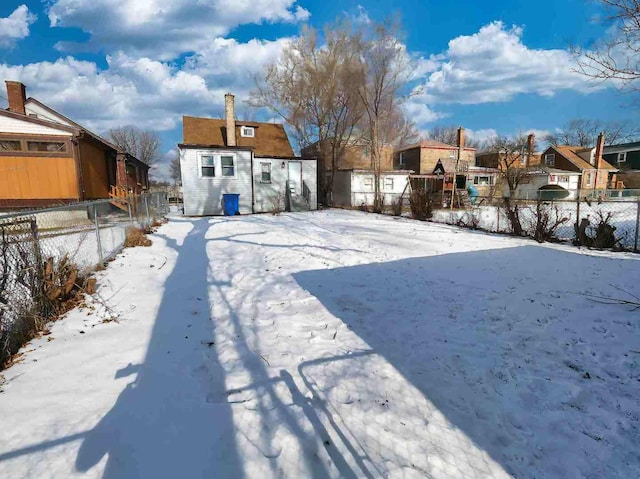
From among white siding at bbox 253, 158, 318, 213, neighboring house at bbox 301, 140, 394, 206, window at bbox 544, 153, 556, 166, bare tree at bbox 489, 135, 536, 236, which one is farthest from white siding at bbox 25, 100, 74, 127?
window at bbox 544, 153, 556, 166

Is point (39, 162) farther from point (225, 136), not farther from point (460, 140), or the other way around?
point (460, 140)

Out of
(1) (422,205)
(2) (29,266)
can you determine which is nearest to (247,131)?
(1) (422,205)

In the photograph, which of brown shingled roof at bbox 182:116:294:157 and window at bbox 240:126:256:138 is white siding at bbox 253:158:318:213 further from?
window at bbox 240:126:256:138

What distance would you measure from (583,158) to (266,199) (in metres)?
40.7

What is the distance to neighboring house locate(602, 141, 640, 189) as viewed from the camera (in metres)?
41.0

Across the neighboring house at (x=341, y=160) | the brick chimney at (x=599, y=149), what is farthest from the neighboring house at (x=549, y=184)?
the neighboring house at (x=341, y=160)

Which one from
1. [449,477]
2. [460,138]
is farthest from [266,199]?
[460,138]

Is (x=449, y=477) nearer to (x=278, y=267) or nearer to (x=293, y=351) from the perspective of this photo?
(x=293, y=351)

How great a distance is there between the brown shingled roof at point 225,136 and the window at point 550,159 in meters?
36.0

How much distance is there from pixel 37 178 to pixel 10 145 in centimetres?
168

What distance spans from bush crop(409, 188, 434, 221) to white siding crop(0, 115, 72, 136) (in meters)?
15.8

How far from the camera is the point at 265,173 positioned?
20.7 meters

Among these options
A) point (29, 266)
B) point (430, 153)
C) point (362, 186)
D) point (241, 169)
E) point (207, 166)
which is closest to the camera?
point (29, 266)

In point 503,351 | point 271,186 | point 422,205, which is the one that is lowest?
point 503,351
